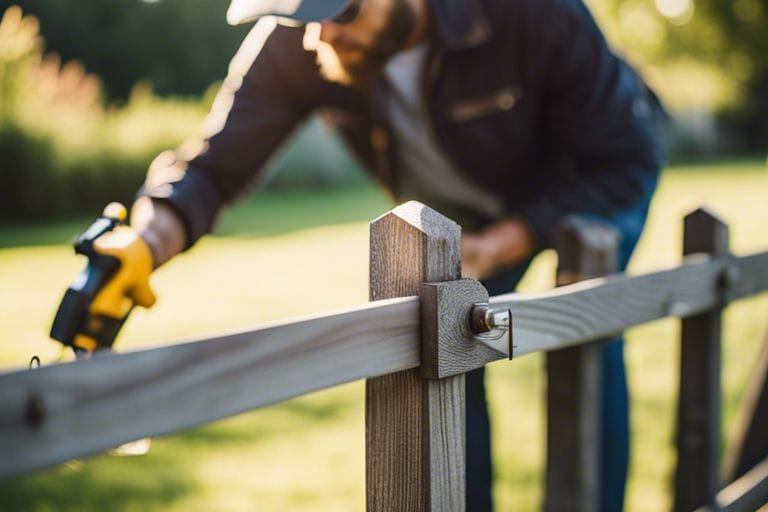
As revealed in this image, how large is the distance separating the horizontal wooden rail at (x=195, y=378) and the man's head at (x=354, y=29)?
68cm

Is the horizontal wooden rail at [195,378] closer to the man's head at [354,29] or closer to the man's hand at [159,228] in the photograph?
the man's head at [354,29]

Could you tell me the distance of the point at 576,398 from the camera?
2.26m

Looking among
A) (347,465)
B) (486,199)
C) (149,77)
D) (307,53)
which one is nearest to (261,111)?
(307,53)

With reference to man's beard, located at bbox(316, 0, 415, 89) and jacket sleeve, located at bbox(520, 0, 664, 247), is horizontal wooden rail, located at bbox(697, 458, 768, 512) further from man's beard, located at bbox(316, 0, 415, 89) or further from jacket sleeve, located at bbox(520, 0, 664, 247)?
man's beard, located at bbox(316, 0, 415, 89)

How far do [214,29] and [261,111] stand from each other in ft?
69.8

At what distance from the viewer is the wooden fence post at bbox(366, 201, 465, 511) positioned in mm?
1391

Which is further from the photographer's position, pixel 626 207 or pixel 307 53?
pixel 626 207

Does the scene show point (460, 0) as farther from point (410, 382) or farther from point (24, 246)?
point (24, 246)

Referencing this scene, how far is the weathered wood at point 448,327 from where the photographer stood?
1.37 m

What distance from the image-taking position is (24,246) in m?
9.90

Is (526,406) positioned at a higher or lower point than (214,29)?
lower

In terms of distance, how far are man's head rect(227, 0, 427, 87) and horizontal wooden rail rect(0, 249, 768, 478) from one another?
2.22 feet

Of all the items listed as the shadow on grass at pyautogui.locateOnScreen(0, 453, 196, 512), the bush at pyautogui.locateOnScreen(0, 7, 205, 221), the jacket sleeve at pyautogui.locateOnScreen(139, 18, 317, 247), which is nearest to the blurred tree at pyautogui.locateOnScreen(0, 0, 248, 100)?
the bush at pyautogui.locateOnScreen(0, 7, 205, 221)

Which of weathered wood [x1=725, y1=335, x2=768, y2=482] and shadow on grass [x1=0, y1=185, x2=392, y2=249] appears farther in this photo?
shadow on grass [x1=0, y1=185, x2=392, y2=249]
